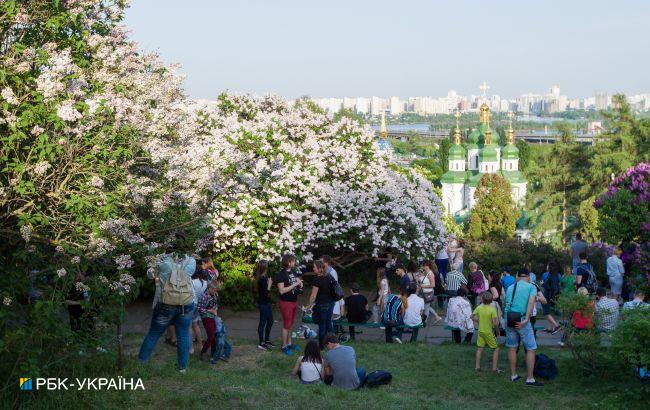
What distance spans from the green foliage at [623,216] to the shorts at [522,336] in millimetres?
6337

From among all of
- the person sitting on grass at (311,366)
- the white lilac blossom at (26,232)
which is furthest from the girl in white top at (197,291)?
the white lilac blossom at (26,232)

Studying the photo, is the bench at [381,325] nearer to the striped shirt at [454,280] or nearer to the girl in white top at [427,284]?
the girl in white top at [427,284]

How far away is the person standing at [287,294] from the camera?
11172 millimetres

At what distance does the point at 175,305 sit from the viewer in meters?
9.38

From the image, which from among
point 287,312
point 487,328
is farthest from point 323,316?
point 487,328

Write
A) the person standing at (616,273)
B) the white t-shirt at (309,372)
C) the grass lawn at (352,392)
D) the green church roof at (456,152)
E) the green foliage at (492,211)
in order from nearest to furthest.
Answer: the grass lawn at (352,392) < the white t-shirt at (309,372) < the person standing at (616,273) < the green foliage at (492,211) < the green church roof at (456,152)

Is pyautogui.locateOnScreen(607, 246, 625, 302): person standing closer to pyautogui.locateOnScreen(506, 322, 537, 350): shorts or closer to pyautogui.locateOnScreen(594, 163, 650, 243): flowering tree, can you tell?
pyautogui.locateOnScreen(594, 163, 650, 243): flowering tree

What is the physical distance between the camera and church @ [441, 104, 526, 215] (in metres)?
84.0

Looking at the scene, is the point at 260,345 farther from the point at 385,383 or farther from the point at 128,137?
the point at 128,137

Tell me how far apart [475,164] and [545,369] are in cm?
8133

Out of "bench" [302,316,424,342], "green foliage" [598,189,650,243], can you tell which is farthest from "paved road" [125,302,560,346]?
"green foliage" [598,189,650,243]

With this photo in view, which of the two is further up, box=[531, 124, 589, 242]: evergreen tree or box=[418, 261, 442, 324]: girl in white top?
box=[531, 124, 589, 242]: evergreen tree

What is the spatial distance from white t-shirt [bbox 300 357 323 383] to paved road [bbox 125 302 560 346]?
2939mm

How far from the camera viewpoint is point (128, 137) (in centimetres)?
838
